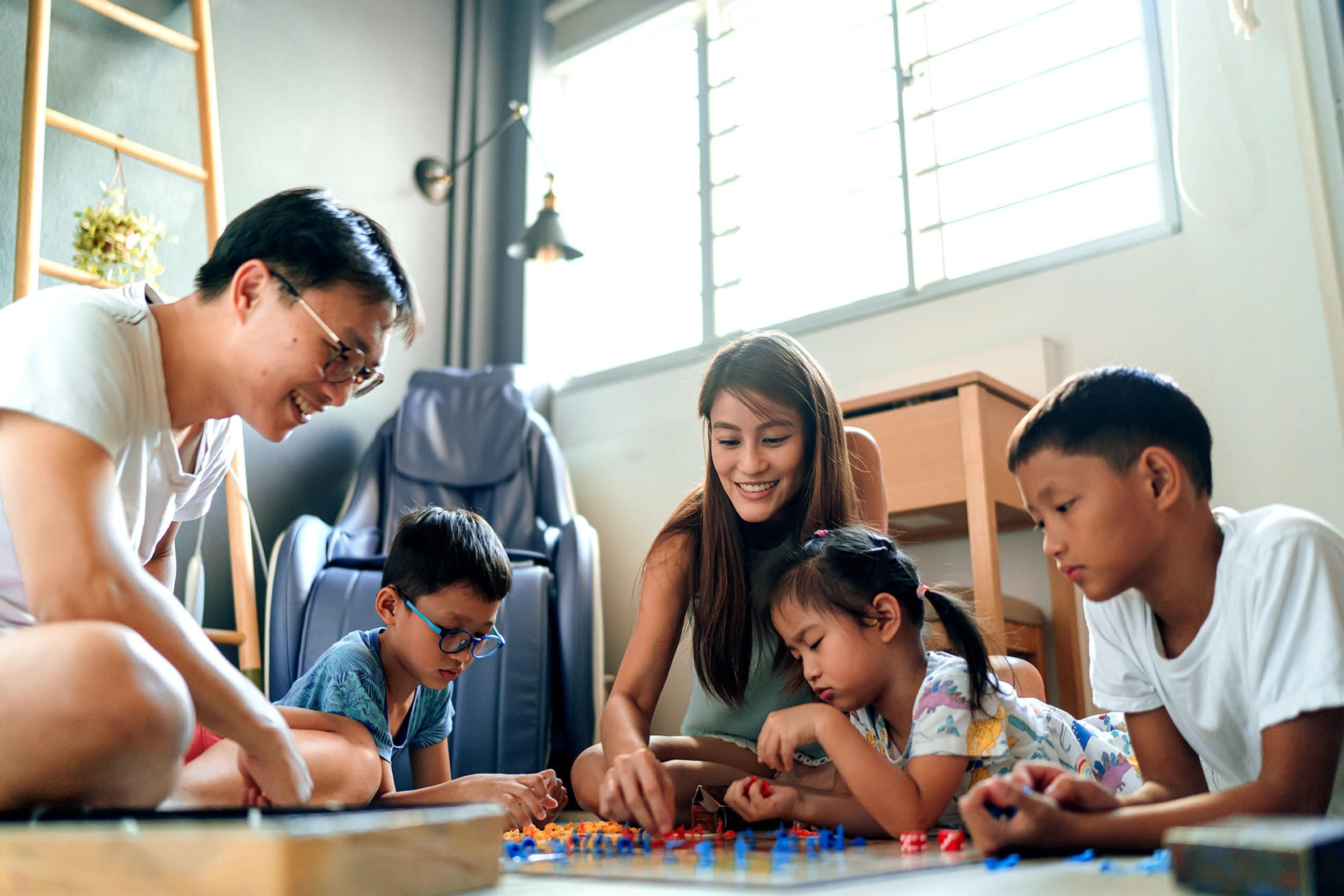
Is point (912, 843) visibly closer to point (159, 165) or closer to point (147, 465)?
point (147, 465)

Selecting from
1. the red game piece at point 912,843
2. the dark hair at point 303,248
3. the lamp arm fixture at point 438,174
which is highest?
the lamp arm fixture at point 438,174

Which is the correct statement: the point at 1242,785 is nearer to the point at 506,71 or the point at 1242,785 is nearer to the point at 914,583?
the point at 914,583

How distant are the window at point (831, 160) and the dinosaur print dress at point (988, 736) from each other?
1.53 metres

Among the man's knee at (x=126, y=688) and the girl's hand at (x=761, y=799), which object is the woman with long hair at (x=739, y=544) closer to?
the girl's hand at (x=761, y=799)

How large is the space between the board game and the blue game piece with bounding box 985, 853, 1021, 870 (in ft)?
0.12

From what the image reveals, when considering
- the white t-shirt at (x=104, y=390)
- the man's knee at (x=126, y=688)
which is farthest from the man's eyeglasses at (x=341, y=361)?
the man's knee at (x=126, y=688)

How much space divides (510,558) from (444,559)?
88 centimetres

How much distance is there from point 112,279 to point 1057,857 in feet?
7.96

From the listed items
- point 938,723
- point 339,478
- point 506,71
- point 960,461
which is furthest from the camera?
point 506,71

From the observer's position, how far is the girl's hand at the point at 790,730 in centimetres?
125

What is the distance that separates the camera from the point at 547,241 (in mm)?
3273

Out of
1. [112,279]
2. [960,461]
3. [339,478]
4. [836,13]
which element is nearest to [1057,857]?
[960,461]

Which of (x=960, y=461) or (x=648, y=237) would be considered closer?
(x=960, y=461)

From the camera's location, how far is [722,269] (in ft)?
11.6
